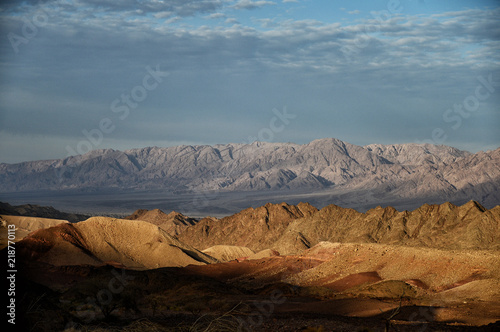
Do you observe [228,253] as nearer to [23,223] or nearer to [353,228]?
[353,228]

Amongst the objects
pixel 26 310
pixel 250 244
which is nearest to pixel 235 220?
pixel 250 244

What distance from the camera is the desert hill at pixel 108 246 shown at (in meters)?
77.6

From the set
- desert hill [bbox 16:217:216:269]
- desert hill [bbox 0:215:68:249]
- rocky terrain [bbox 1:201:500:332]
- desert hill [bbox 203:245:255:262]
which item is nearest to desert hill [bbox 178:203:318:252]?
rocky terrain [bbox 1:201:500:332]

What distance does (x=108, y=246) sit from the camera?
3361 inches

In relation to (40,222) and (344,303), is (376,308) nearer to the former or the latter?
(344,303)

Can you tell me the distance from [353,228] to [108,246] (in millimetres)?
45804

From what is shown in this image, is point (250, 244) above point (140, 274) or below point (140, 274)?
below

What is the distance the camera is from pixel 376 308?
3344 cm

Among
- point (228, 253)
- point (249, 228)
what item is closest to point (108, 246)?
point (228, 253)

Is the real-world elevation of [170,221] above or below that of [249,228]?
below

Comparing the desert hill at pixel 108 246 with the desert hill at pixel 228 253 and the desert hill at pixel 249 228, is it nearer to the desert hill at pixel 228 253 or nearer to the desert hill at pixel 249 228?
the desert hill at pixel 228 253

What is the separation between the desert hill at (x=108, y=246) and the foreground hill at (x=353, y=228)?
25018 mm

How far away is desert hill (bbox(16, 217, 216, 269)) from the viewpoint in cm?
7756

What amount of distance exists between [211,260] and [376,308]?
6206 centimetres
